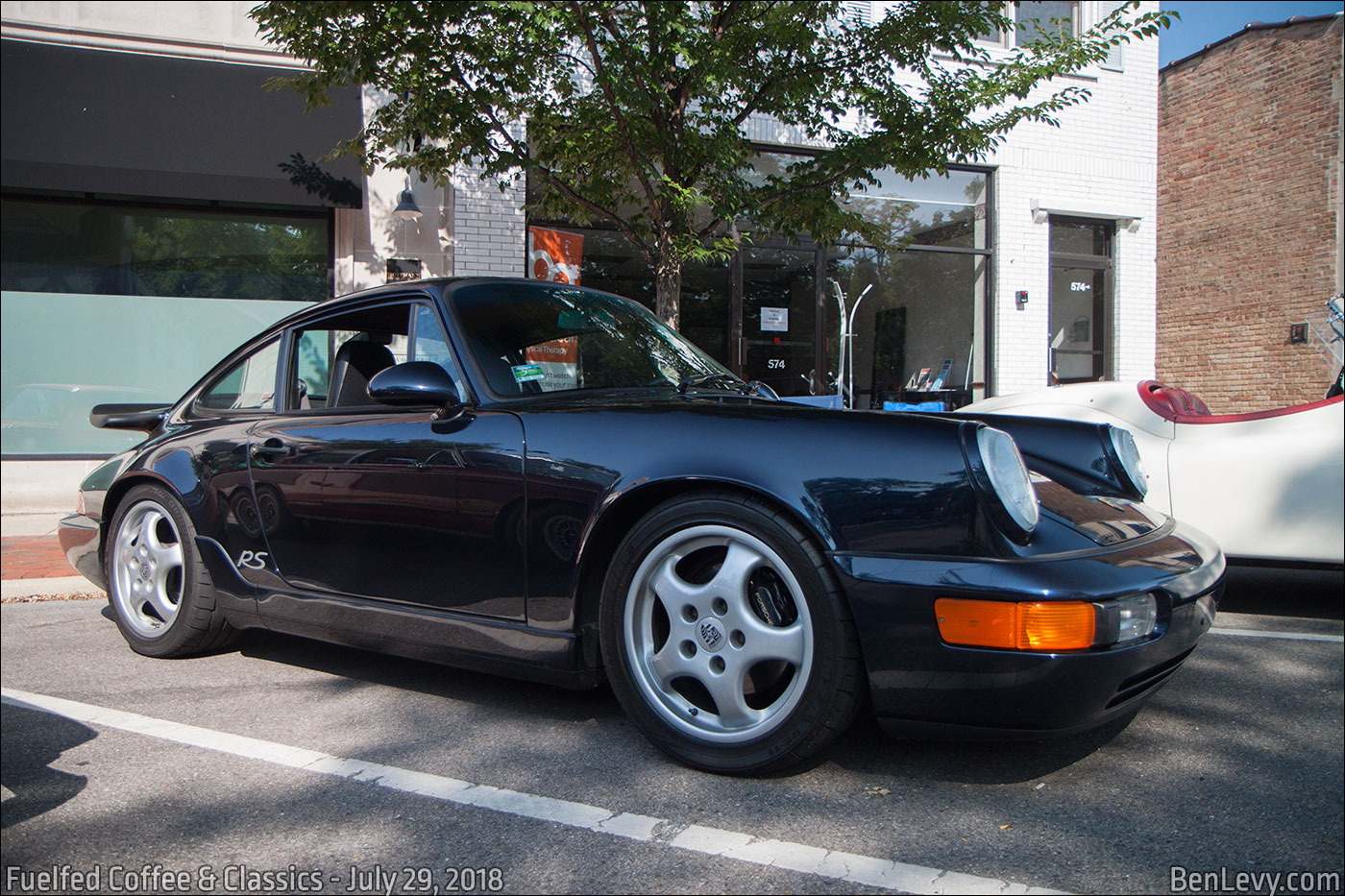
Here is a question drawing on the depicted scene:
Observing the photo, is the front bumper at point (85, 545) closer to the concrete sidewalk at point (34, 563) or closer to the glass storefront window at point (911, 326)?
the concrete sidewalk at point (34, 563)

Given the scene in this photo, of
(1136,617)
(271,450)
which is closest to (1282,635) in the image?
(1136,617)

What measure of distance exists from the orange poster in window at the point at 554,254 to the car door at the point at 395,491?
611cm

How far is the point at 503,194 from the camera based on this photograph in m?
9.38

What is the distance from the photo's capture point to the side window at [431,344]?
9.89 feet

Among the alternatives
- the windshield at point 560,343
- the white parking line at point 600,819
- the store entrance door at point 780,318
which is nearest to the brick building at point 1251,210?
the store entrance door at point 780,318

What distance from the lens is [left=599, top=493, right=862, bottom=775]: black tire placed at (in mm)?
2246

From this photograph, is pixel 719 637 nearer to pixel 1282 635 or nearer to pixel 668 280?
pixel 1282 635

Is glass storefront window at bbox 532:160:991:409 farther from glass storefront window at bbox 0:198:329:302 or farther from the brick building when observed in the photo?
the brick building

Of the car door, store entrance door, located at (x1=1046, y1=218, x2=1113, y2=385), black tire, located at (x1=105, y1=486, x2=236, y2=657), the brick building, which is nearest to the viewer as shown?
the car door

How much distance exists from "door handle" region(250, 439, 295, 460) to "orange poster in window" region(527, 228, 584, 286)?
20.9 feet

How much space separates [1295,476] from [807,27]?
4248 mm

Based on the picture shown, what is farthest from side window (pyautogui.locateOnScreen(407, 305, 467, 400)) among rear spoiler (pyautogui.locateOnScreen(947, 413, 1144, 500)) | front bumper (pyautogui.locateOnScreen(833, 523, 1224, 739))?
rear spoiler (pyautogui.locateOnScreen(947, 413, 1144, 500))

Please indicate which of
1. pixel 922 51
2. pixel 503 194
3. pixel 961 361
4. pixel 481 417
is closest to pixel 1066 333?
pixel 961 361

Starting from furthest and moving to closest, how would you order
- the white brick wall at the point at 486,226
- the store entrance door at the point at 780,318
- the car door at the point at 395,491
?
the store entrance door at the point at 780,318 < the white brick wall at the point at 486,226 < the car door at the point at 395,491
